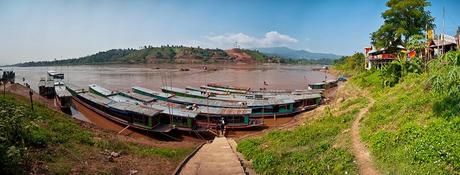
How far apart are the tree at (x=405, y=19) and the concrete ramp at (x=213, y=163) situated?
80.2 ft

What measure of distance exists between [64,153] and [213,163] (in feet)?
19.8

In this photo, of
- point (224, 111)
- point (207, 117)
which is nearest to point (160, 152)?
point (207, 117)

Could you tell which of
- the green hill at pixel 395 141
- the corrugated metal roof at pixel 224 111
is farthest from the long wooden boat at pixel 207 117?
the green hill at pixel 395 141

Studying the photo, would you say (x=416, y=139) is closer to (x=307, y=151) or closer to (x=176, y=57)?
(x=307, y=151)

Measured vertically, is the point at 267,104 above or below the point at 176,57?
below

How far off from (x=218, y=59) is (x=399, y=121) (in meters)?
163

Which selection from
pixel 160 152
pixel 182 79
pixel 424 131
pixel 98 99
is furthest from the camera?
pixel 182 79

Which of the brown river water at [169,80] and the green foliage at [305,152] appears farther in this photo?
the brown river water at [169,80]

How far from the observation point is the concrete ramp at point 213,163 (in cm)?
1052

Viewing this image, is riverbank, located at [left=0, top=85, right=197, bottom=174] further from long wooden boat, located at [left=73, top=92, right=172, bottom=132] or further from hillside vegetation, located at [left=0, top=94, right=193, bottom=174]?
long wooden boat, located at [left=73, top=92, right=172, bottom=132]

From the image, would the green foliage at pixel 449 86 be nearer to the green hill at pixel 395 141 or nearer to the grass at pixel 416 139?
the green hill at pixel 395 141

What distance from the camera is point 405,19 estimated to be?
29453 mm

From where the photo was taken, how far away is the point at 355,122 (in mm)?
14617

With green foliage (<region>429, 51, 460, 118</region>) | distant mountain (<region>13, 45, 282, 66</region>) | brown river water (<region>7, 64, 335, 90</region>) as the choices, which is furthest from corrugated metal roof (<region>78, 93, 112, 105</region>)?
distant mountain (<region>13, 45, 282, 66</region>)
